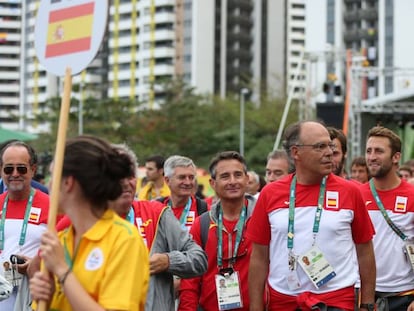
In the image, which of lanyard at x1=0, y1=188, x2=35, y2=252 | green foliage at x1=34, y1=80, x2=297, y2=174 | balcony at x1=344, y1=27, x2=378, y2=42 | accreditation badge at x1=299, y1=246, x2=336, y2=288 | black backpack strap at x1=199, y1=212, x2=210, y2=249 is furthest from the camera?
balcony at x1=344, y1=27, x2=378, y2=42

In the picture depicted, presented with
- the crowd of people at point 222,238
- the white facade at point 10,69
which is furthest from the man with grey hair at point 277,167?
the white facade at point 10,69

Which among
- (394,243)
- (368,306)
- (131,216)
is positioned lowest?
(368,306)

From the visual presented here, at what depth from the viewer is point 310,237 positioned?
246 inches

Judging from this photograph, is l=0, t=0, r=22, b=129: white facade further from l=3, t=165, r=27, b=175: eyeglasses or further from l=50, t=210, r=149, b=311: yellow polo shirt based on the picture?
l=50, t=210, r=149, b=311: yellow polo shirt

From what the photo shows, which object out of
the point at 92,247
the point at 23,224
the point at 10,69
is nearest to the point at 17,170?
the point at 23,224

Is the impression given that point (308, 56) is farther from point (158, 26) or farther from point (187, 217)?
point (158, 26)

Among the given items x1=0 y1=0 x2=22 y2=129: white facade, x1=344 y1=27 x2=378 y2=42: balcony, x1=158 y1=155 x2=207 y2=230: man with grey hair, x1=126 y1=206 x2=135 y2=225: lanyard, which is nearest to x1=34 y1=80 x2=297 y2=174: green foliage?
x1=344 y1=27 x2=378 y2=42: balcony

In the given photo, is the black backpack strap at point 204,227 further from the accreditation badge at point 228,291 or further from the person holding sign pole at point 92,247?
the person holding sign pole at point 92,247

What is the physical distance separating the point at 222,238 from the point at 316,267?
118 cm

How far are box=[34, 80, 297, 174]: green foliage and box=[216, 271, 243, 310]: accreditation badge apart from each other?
52.4 metres

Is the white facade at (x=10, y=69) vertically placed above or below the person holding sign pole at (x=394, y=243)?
above

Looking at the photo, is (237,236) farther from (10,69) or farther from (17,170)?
(10,69)

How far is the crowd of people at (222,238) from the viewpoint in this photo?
161 inches

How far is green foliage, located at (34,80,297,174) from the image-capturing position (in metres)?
61.6
